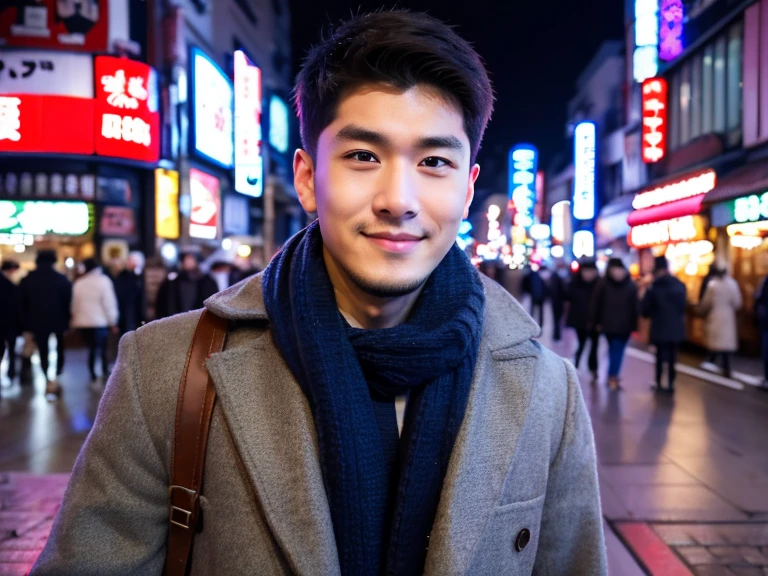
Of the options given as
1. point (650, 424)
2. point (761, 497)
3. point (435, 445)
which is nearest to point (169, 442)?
Answer: point (435, 445)

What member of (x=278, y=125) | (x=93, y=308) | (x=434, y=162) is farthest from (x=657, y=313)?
(x=278, y=125)

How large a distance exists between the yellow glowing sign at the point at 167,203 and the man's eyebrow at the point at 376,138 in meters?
17.0

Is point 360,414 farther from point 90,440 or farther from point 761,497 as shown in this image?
point 761,497

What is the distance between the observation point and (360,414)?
5.06 ft

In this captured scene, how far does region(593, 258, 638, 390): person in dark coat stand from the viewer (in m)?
9.70

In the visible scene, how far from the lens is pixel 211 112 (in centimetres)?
1983

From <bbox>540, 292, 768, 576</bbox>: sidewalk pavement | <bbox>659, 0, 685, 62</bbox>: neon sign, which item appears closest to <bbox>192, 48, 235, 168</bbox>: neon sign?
<bbox>659, 0, 685, 62</bbox>: neon sign

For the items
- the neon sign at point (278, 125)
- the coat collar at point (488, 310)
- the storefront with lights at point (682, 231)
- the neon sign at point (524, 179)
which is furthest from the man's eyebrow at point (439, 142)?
the neon sign at point (524, 179)

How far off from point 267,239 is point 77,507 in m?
29.4

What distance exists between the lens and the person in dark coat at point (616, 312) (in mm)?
9695

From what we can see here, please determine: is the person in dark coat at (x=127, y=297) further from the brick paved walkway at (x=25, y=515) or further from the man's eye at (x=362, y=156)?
the man's eye at (x=362, y=156)

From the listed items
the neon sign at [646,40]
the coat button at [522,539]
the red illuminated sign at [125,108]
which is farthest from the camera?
the neon sign at [646,40]

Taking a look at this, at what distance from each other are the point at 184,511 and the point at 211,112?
1989cm

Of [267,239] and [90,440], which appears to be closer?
[90,440]
